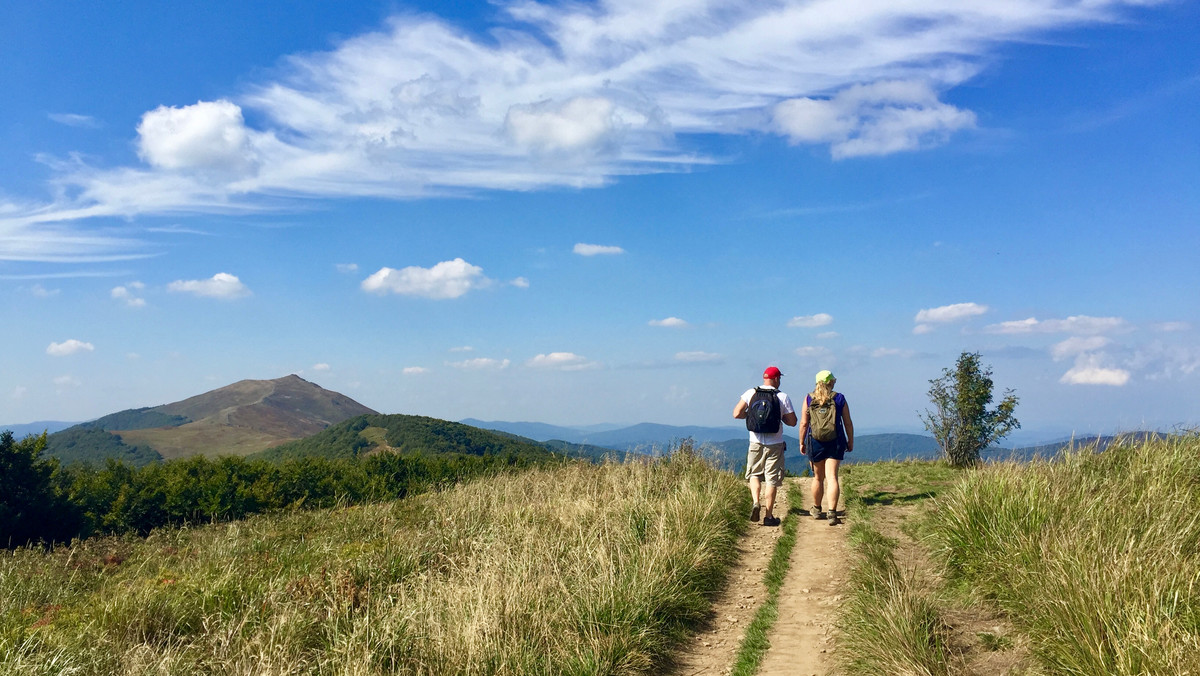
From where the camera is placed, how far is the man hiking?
9.62 meters

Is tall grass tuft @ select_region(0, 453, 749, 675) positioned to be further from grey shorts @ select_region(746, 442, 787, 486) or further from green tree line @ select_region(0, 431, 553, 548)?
green tree line @ select_region(0, 431, 553, 548)

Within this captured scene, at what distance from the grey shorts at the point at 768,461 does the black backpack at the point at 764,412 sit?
260 mm

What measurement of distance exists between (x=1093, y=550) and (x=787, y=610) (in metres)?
2.65

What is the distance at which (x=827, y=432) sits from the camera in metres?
9.47

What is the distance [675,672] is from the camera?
5.39 meters

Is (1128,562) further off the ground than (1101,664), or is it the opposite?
(1128,562)

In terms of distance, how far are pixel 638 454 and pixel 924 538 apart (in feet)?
21.6

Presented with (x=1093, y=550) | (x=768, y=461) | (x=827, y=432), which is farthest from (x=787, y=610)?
(x=827, y=432)


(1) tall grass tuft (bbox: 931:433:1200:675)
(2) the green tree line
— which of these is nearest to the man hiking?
(1) tall grass tuft (bbox: 931:433:1200:675)

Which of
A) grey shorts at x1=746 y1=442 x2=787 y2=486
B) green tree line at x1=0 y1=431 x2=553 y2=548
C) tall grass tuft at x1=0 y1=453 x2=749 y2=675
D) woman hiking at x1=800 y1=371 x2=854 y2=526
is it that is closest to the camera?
tall grass tuft at x1=0 y1=453 x2=749 y2=675

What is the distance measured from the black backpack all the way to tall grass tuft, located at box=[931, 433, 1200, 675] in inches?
103

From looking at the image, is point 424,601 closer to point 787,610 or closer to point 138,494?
point 787,610

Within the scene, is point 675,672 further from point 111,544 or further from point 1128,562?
point 111,544

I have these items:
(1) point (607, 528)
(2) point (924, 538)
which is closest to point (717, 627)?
(1) point (607, 528)
